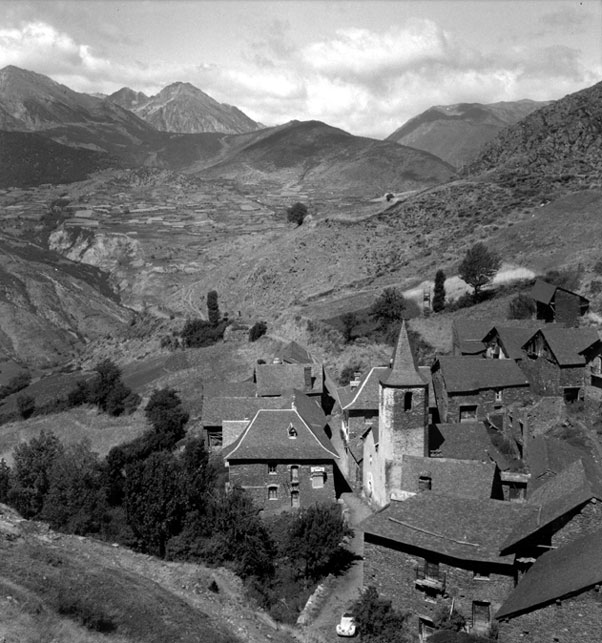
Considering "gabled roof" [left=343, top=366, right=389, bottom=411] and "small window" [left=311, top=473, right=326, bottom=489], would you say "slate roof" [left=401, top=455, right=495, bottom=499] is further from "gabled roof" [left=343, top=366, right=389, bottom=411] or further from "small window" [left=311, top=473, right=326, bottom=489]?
"gabled roof" [left=343, top=366, right=389, bottom=411]

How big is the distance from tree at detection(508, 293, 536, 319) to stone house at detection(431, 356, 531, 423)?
1499 cm

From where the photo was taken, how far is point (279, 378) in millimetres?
51844

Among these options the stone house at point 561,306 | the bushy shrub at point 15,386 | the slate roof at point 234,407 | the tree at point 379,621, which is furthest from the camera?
the bushy shrub at point 15,386

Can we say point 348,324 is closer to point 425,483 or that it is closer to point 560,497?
point 425,483

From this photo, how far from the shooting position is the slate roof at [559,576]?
23.0 meters

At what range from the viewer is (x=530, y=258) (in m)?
79.7

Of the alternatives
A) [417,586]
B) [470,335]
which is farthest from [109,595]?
[470,335]

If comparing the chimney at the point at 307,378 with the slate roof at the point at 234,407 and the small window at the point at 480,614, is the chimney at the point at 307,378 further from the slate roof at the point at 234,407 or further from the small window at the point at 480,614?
the small window at the point at 480,614

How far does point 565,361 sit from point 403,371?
1245cm

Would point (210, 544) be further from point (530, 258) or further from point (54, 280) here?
point (54, 280)

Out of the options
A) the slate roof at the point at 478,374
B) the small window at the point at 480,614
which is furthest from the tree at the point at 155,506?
the slate roof at the point at 478,374

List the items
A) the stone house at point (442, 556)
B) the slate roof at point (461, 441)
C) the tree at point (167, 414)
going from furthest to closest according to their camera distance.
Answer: the tree at point (167, 414), the slate roof at point (461, 441), the stone house at point (442, 556)

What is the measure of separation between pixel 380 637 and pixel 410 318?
150ft

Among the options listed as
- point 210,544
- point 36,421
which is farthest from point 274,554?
point 36,421
